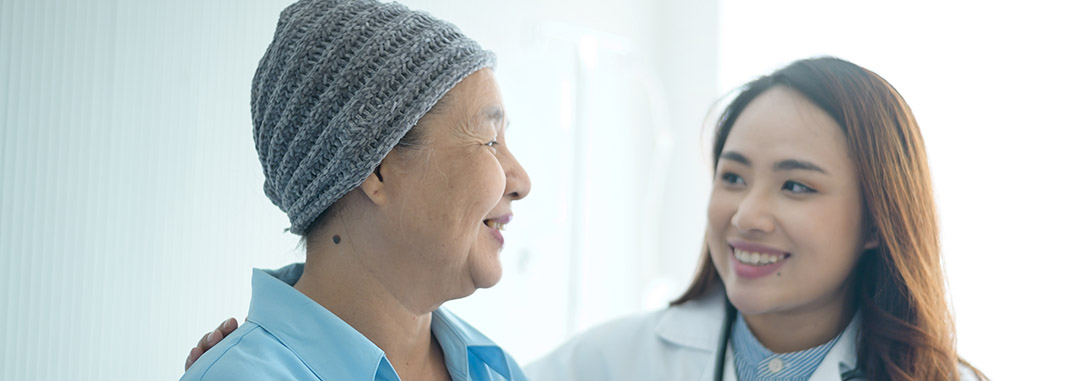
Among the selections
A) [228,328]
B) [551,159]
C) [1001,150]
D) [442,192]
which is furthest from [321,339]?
[1001,150]

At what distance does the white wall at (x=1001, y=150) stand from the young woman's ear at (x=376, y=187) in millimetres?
1513

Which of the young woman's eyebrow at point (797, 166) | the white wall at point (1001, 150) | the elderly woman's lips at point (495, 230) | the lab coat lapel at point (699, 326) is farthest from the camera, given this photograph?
the white wall at point (1001, 150)

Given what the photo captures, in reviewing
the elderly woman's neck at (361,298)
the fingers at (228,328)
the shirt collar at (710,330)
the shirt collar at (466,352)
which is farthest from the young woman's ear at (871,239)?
the fingers at (228,328)

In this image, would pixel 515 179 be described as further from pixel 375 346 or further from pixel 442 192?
pixel 375 346

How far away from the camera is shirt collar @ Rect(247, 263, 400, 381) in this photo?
112 cm

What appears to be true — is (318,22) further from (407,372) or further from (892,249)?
(892,249)

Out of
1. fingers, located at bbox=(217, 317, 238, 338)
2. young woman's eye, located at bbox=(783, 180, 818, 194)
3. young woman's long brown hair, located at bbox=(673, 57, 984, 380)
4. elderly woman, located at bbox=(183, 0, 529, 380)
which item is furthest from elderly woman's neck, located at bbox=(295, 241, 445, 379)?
young woman's long brown hair, located at bbox=(673, 57, 984, 380)

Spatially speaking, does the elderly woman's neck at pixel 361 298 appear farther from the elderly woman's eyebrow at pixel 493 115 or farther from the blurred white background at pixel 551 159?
the blurred white background at pixel 551 159

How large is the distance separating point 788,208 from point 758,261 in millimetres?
140

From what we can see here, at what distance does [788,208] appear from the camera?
1.57 meters

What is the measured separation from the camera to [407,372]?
4.18 feet

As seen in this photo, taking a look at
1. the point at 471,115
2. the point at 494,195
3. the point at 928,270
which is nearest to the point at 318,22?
the point at 471,115

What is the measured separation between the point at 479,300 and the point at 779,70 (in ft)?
3.36

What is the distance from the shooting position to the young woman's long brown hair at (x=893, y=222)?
1552 millimetres
